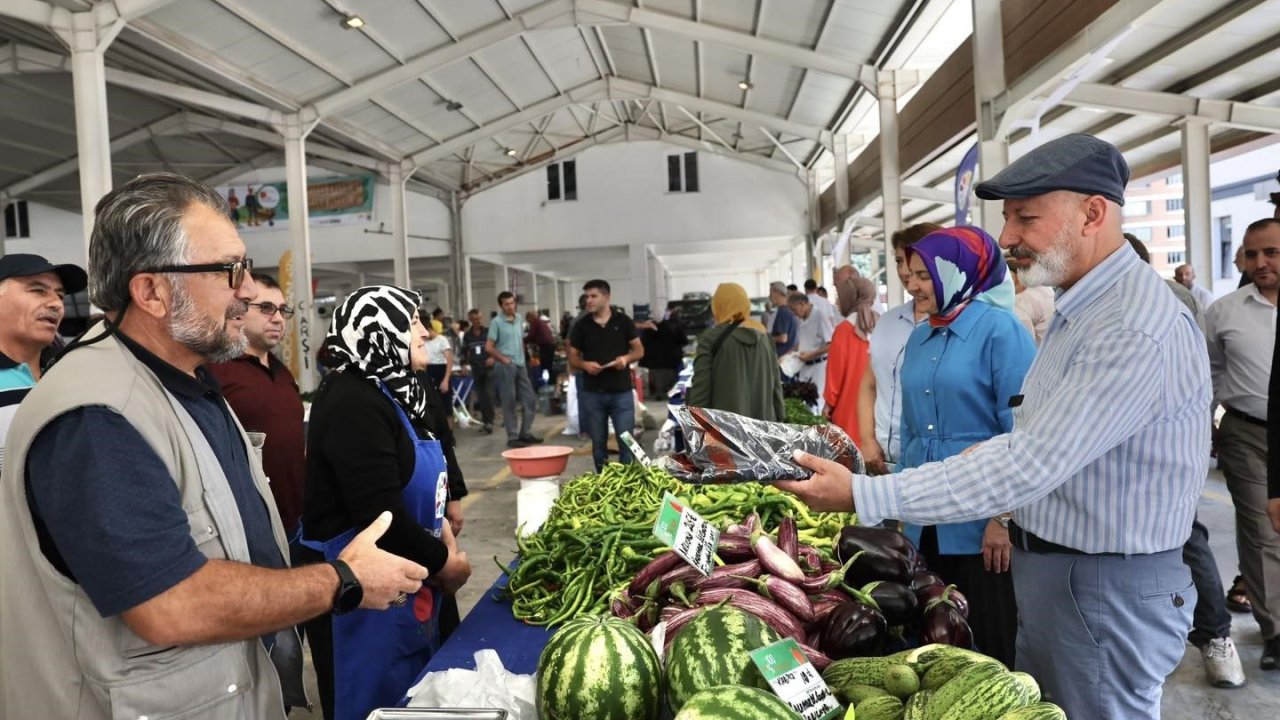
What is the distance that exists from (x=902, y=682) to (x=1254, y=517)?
3.34 m

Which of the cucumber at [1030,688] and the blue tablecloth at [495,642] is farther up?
the cucumber at [1030,688]

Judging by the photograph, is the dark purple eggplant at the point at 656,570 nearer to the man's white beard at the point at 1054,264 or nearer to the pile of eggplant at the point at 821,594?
the pile of eggplant at the point at 821,594

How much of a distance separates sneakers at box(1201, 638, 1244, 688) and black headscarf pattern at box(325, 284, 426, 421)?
354 centimetres

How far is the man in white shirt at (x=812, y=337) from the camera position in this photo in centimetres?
869

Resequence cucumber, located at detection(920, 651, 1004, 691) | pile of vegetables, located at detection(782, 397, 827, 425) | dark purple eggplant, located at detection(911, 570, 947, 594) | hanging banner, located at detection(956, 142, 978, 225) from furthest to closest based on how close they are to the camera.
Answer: hanging banner, located at detection(956, 142, 978, 225), pile of vegetables, located at detection(782, 397, 827, 425), dark purple eggplant, located at detection(911, 570, 947, 594), cucumber, located at detection(920, 651, 1004, 691)

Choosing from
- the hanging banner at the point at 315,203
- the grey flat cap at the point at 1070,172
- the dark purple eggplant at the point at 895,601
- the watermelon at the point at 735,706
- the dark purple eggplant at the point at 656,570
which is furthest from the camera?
the hanging banner at the point at 315,203

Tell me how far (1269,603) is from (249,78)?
13629 mm

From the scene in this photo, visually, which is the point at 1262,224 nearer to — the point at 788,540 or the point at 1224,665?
the point at 1224,665

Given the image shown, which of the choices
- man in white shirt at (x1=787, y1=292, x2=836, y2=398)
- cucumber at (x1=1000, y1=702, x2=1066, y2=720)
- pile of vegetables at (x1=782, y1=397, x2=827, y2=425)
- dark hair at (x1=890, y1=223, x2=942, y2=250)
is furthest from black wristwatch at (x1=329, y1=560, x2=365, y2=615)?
man in white shirt at (x1=787, y1=292, x2=836, y2=398)

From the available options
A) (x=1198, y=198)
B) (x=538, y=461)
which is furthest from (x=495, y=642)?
(x=1198, y=198)

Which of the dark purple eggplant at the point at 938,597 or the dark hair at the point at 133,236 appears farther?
the dark purple eggplant at the point at 938,597

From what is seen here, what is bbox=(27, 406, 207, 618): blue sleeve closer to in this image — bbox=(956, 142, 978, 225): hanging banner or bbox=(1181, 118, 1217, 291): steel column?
bbox=(956, 142, 978, 225): hanging banner

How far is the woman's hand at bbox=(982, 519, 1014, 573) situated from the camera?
8.00 ft

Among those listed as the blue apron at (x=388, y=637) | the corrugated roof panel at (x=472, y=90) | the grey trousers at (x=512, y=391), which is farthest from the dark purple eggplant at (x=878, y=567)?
the corrugated roof panel at (x=472, y=90)
